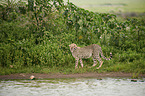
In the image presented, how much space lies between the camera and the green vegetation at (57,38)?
10.9 m

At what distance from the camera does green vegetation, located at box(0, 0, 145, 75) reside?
428 inches

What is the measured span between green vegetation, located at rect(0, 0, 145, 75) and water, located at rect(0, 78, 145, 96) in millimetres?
1396

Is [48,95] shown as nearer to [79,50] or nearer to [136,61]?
[79,50]

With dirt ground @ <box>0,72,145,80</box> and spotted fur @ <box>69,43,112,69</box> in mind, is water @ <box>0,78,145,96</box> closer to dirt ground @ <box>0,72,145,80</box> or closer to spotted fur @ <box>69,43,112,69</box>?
dirt ground @ <box>0,72,145,80</box>

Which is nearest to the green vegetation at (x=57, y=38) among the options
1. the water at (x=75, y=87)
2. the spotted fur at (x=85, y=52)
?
the spotted fur at (x=85, y=52)

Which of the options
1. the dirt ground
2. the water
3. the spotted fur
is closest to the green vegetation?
the dirt ground

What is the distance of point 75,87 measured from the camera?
26.0 feet

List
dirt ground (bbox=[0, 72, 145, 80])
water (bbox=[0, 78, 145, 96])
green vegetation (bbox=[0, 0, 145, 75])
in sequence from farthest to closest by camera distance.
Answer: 1. green vegetation (bbox=[0, 0, 145, 75])
2. dirt ground (bbox=[0, 72, 145, 80])
3. water (bbox=[0, 78, 145, 96])

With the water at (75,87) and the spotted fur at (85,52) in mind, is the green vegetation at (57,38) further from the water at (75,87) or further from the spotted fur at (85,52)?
the water at (75,87)

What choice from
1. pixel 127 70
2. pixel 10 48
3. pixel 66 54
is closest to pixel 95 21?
pixel 66 54

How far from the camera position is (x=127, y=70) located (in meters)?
10.4

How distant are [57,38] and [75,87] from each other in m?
4.81

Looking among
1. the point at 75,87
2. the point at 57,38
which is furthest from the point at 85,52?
the point at 75,87

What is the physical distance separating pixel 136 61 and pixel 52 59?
12.4 ft
